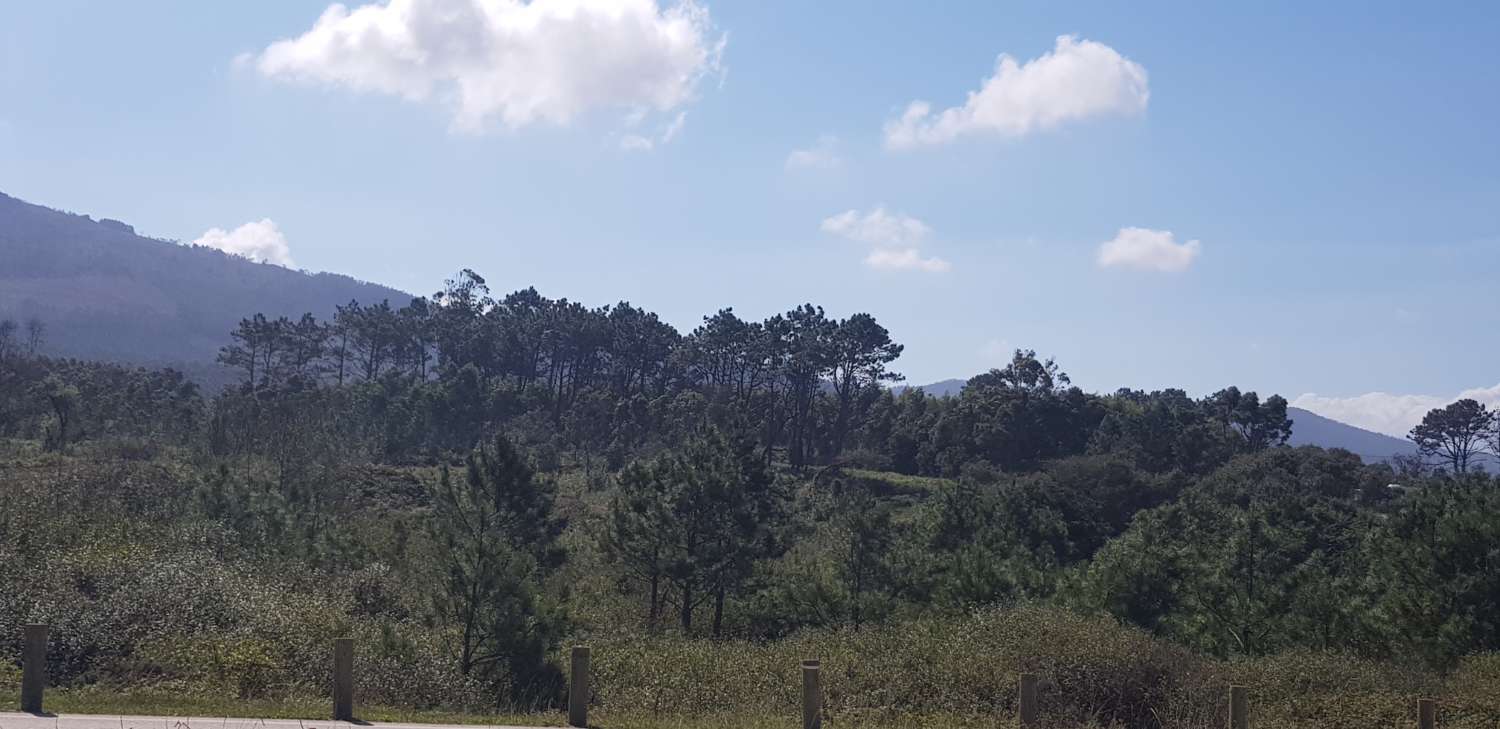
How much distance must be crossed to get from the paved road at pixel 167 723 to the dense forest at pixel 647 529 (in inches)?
175

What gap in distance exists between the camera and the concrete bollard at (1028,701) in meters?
13.7

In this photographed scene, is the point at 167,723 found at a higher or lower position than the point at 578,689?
lower

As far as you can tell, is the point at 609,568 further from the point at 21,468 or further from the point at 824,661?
the point at 21,468

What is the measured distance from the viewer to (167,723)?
12.1 metres

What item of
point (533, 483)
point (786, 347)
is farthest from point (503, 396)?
point (533, 483)

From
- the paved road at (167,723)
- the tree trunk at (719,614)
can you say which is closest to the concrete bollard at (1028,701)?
the paved road at (167,723)

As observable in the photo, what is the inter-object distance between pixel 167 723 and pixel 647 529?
972 inches

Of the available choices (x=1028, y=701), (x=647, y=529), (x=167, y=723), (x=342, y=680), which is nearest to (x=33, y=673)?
(x=167, y=723)

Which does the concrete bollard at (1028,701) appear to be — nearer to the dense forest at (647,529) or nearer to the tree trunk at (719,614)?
→ the dense forest at (647,529)

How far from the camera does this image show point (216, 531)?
103ft

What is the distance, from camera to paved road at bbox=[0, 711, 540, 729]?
1202cm

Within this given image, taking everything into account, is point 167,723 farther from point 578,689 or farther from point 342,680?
point 578,689

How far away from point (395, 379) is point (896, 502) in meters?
36.8

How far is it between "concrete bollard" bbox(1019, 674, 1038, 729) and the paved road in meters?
5.87
